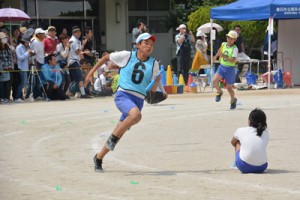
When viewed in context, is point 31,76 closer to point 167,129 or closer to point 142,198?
point 167,129

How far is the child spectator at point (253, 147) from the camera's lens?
9711 mm

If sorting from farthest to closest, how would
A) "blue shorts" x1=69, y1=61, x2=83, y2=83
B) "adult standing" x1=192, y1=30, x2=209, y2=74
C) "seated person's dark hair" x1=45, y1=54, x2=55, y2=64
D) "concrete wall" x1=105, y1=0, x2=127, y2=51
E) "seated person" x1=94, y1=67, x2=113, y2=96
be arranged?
"concrete wall" x1=105, y1=0, x2=127, y2=51
"adult standing" x1=192, y1=30, x2=209, y2=74
"seated person" x1=94, y1=67, x2=113, y2=96
"blue shorts" x1=69, y1=61, x2=83, y2=83
"seated person's dark hair" x1=45, y1=54, x2=55, y2=64

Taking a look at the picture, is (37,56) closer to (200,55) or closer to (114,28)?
(200,55)

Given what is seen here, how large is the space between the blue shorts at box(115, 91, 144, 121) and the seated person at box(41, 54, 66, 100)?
1152cm

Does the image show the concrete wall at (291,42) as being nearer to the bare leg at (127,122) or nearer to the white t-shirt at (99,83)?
the white t-shirt at (99,83)

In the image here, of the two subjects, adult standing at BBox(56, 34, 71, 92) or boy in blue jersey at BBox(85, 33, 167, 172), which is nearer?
boy in blue jersey at BBox(85, 33, 167, 172)

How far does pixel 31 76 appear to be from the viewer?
2172cm

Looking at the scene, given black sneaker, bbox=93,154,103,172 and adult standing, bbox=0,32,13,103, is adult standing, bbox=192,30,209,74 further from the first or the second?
black sneaker, bbox=93,154,103,172

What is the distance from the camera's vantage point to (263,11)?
2438cm

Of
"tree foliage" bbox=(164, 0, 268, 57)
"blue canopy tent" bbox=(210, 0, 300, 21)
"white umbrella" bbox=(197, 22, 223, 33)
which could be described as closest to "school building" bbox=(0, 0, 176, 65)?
"tree foliage" bbox=(164, 0, 268, 57)

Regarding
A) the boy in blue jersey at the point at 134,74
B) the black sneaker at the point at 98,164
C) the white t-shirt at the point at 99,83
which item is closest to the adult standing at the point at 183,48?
the white t-shirt at the point at 99,83

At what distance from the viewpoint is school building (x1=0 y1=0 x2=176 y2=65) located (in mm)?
35406

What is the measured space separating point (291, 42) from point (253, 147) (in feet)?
57.9

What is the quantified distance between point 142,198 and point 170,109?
426 inches
